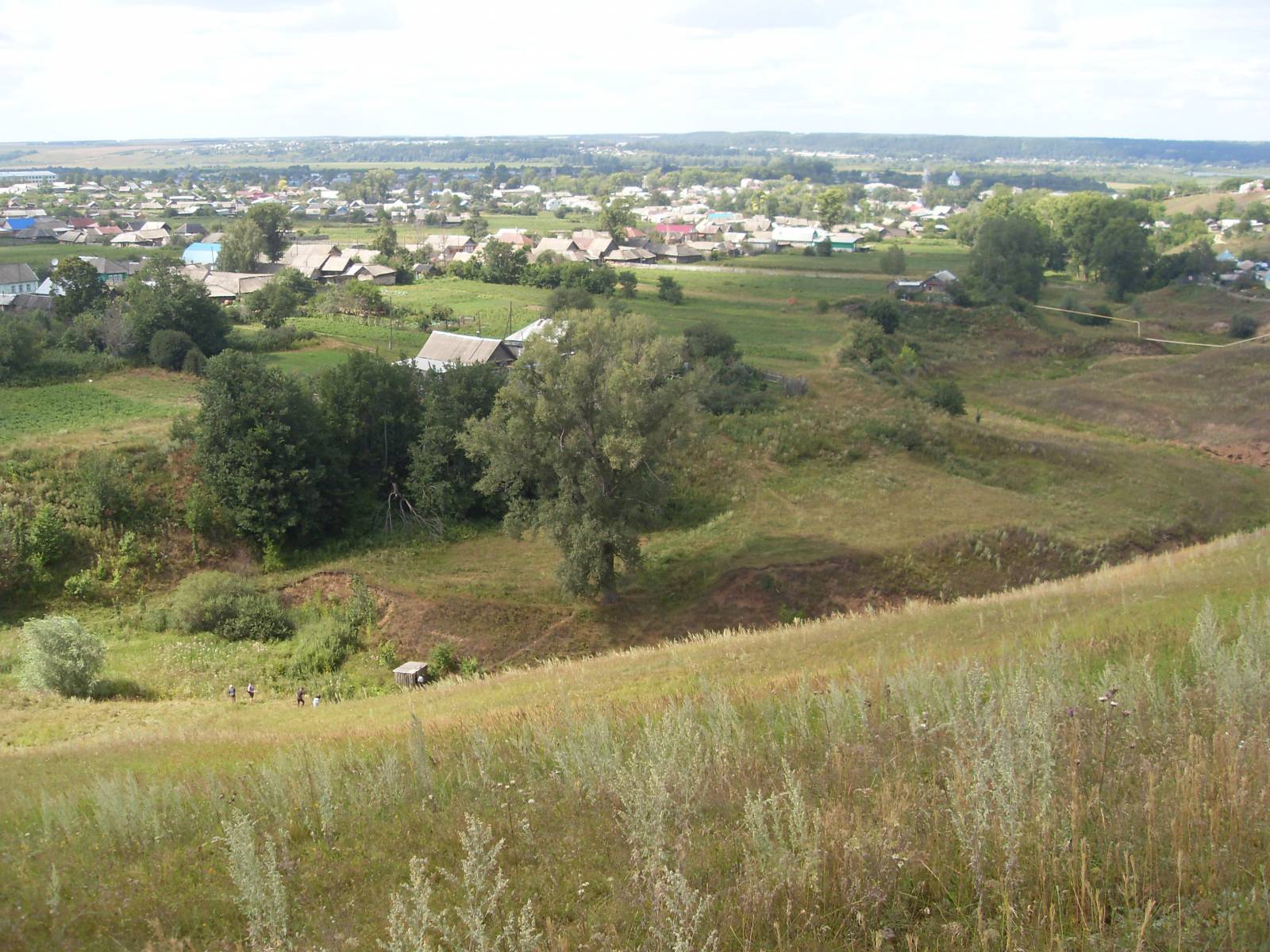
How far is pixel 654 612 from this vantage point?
2352 cm

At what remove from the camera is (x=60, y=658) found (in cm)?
1897

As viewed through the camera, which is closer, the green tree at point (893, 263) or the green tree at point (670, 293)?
the green tree at point (670, 293)

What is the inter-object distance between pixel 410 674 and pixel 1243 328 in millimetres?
66127

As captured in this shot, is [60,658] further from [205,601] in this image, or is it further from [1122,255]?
[1122,255]

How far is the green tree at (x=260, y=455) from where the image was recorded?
26.0 meters

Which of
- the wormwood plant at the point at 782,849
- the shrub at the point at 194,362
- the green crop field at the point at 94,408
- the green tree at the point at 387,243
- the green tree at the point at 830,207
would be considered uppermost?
the green tree at the point at 830,207

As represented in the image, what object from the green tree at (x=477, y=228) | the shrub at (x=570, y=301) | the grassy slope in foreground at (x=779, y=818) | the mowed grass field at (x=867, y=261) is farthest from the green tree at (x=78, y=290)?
the mowed grass field at (x=867, y=261)

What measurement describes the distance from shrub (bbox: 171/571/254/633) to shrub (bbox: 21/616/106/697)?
3.35m

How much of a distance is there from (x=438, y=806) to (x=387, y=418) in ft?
79.2

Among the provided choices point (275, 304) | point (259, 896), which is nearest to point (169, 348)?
point (275, 304)

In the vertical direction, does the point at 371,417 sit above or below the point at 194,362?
below

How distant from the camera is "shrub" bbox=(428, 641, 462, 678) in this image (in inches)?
832

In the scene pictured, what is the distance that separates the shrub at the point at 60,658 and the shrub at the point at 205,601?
3348 millimetres

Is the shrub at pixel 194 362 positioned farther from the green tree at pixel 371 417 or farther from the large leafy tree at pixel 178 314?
the green tree at pixel 371 417
